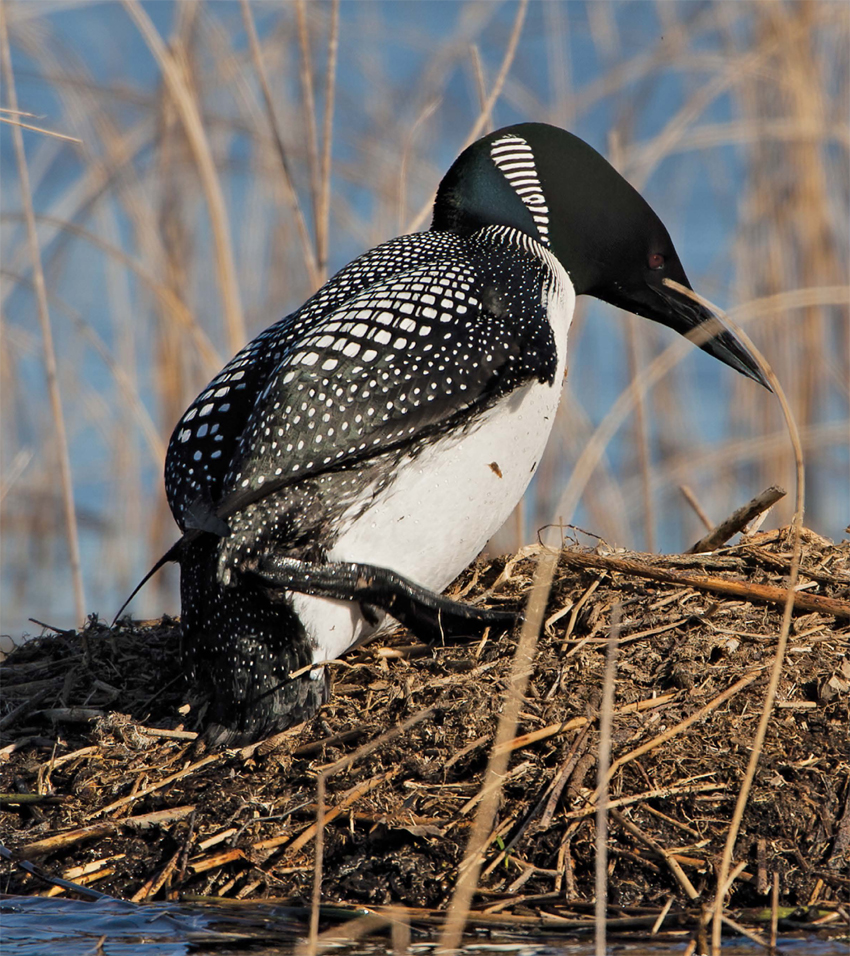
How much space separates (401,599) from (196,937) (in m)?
0.92

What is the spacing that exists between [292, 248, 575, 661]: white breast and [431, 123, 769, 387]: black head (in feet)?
1.67

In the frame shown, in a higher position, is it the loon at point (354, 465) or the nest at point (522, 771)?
the loon at point (354, 465)

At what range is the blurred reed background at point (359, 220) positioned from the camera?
4.09m

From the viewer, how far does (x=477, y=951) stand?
1.86 meters

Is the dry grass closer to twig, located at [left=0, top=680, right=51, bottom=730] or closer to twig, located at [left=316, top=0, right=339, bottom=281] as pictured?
twig, located at [left=316, top=0, right=339, bottom=281]

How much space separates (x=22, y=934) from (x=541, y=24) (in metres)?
5.05

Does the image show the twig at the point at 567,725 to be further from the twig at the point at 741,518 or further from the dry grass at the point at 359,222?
the dry grass at the point at 359,222

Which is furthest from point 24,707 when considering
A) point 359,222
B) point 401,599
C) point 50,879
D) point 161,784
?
point 359,222

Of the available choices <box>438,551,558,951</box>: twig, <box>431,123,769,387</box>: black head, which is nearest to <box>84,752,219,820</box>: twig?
<box>438,551,558,951</box>: twig

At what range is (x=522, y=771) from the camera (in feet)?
7.37

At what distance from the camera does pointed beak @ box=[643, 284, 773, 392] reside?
3.22m

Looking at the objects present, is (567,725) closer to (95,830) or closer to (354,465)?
(354,465)

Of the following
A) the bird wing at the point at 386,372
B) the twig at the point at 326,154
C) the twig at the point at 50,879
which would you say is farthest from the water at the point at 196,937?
the twig at the point at 326,154

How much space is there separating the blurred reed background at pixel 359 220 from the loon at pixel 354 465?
33.2 inches
